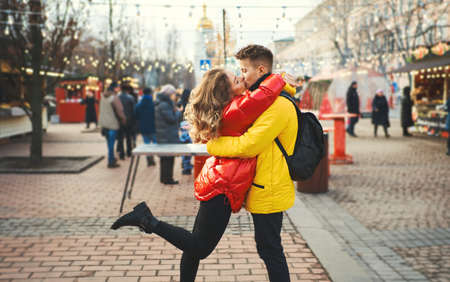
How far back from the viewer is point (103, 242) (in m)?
4.57

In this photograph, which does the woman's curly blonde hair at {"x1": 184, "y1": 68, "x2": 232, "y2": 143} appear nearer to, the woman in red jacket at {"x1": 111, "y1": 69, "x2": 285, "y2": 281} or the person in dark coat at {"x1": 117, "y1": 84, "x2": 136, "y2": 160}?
the woman in red jacket at {"x1": 111, "y1": 69, "x2": 285, "y2": 281}

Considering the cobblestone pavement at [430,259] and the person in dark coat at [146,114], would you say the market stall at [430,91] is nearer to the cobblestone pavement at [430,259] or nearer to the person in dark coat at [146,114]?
the person in dark coat at [146,114]

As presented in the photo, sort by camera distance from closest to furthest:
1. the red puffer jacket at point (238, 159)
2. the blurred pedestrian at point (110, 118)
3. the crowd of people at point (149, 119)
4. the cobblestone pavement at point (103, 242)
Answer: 1. the red puffer jacket at point (238, 159)
2. the cobblestone pavement at point (103, 242)
3. the crowd of people at point (149, 119)
4. the blurred pedestrian at point (110, 118)

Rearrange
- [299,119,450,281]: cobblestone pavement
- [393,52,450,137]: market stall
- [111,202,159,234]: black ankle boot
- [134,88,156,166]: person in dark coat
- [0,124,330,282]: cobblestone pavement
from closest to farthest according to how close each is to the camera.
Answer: [111,202,159,234]: black ankle boot
[0,124,330,282]: cobblestone pavement
[299,119,450,281]: cobblestone pavement
[134,88,156,166]: person in dark coat
[393,52,450,137]: market stall

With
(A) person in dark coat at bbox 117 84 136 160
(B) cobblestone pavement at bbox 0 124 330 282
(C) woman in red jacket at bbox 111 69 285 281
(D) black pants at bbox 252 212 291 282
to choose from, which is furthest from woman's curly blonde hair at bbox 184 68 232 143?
(A) person in dark coat at bbox 117 84 136 160

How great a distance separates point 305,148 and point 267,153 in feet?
0.78

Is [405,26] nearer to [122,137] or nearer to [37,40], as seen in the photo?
[122,137]

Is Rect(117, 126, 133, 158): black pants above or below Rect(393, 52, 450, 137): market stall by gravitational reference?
below

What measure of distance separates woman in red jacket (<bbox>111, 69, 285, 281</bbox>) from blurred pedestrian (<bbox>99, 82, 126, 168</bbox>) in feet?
24.3

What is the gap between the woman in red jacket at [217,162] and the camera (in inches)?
99.7

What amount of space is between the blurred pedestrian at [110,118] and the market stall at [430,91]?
36.2ft

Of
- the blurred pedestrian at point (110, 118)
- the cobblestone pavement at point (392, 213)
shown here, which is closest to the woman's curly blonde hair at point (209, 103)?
the cobblestone pavement at point (392, 213)

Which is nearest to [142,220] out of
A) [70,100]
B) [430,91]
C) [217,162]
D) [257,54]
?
[217,162]

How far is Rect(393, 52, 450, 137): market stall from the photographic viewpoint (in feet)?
51.0
